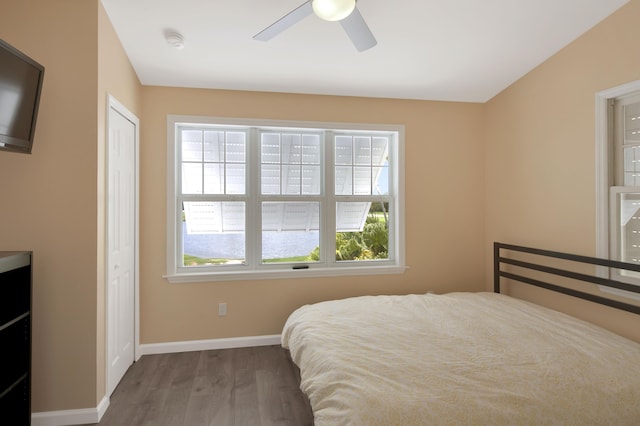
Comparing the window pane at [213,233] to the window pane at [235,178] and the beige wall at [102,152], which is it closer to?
the window pane at [235,178]

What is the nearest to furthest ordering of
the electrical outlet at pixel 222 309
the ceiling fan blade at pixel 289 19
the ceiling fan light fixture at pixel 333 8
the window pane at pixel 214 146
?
the ceiling fan light fixture at pixel 333 8
the ceiling fan blade at pixel 289 19
the electrical outlet at pixel 222 309
the window pane at pixel 214 146

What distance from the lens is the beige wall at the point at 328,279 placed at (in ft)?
10.5

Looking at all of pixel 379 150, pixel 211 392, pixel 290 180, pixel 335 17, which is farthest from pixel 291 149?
pixel 211 392

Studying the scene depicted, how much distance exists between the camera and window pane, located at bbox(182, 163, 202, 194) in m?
3.38

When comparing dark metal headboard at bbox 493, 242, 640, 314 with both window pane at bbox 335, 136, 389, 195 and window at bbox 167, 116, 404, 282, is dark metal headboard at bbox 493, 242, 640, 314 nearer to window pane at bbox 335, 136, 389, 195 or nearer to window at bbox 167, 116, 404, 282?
window at bbox 167, 116, 404, 282

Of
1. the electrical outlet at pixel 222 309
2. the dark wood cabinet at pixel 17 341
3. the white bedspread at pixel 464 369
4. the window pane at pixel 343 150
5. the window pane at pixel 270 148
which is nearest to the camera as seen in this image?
the white bedspread at pixel 464 369

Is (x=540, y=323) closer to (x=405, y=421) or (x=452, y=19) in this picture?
(x=405, y=421)

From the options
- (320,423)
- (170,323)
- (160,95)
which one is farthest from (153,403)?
(160,95)

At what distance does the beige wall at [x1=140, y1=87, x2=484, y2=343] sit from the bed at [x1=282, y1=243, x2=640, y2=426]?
0.77 meters

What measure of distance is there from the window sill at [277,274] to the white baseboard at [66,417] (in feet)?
3.94

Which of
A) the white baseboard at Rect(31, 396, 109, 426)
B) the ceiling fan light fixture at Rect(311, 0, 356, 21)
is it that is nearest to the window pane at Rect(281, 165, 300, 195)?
the ceiling fan light fixture at Rect(311, 0, 356, 21)

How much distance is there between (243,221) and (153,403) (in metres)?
1.70

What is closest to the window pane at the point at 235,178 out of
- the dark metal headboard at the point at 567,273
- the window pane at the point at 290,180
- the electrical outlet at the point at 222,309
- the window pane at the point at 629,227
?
the window pane at the point at 290,180

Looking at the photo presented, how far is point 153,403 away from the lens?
2.40 metres
